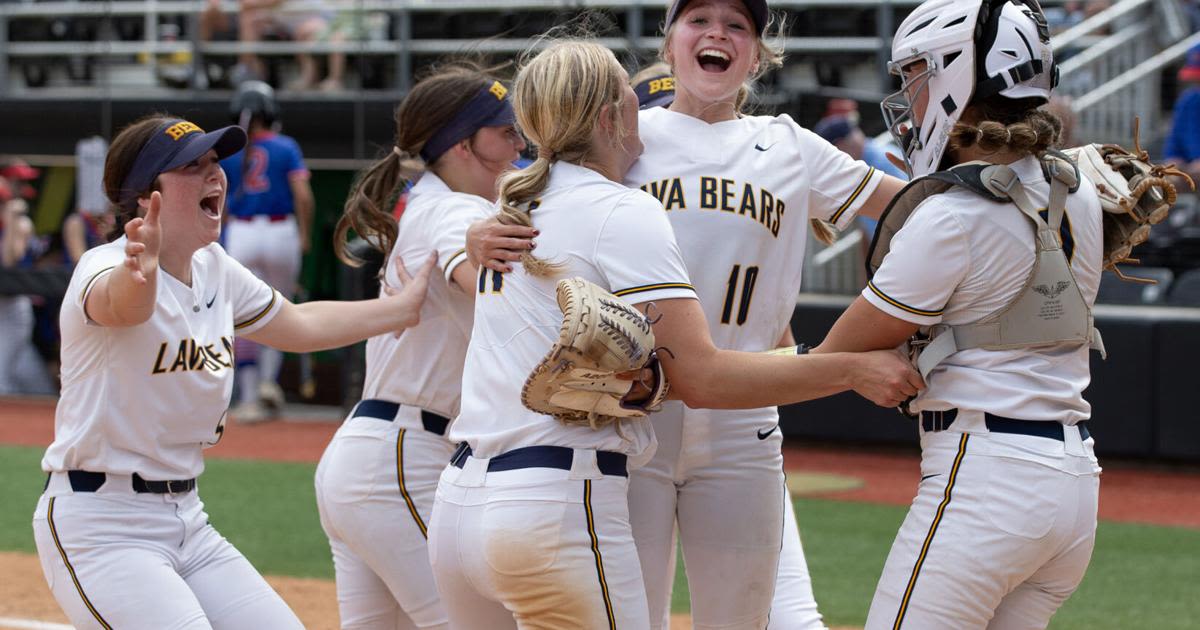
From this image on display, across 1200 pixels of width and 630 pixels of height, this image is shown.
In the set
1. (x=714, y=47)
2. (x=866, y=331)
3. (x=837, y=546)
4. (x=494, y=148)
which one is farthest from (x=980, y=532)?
(x=837, y=546)

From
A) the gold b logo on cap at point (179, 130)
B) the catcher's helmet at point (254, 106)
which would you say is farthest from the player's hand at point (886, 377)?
the catcher's helmet at point (254, 106)

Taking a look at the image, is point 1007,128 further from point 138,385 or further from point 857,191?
point 138,385

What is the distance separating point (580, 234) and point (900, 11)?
35.9 ft

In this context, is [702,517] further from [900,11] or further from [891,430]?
[900,11]

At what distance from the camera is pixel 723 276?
134 inches

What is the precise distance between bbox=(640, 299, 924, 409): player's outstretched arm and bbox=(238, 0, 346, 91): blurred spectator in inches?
483

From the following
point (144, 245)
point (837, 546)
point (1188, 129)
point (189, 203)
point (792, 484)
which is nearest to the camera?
point (144, 245)

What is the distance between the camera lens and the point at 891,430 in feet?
32.0

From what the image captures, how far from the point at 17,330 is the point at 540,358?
38.0ft

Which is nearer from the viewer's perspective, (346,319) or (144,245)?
(144,245)

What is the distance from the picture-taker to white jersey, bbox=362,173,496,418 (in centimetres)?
386

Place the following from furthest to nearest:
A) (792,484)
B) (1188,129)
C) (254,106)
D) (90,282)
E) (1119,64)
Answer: (1119,64)
(254,106)
(1188,129)
(792,484)
(90,282)

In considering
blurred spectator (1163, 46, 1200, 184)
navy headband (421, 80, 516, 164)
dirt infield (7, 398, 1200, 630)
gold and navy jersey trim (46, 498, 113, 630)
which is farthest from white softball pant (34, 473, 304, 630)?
blurred spectator (1163, 46, 1200, 184)

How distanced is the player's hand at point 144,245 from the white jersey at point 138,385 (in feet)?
0.52
